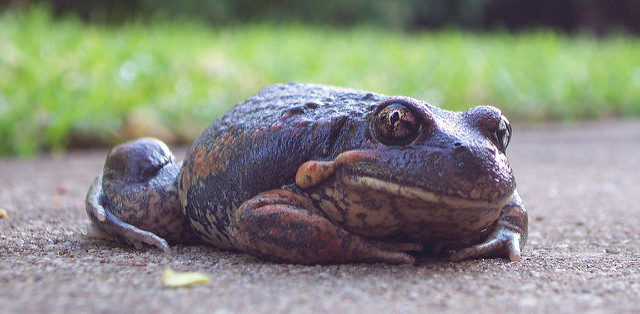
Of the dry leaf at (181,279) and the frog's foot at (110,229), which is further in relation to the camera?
the frog's foot at (110,229)

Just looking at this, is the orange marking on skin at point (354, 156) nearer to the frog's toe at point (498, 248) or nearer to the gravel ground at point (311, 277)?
the gravel ground at point (311, 277)

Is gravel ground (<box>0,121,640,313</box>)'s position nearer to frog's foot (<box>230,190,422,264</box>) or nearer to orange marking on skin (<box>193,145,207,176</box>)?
frog's foot (<box>230,190,422,264</box>)

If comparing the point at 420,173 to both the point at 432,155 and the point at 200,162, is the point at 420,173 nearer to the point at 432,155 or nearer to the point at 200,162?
the point at 432,155

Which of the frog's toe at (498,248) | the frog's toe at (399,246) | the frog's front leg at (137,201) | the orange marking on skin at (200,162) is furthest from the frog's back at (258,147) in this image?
the frog's toe at (498,248)

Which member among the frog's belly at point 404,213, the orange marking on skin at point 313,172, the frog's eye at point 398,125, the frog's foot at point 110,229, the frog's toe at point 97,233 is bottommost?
the frog's toe at point 97,233

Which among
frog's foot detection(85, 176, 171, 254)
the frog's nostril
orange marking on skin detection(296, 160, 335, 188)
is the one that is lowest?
frog's foot detection(85, 176, 171, 254)

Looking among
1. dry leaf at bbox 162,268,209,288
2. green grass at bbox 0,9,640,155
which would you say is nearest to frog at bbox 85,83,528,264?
dry leaf at bbox 162,268,209,288
